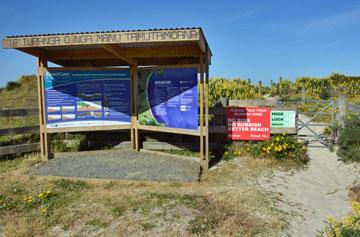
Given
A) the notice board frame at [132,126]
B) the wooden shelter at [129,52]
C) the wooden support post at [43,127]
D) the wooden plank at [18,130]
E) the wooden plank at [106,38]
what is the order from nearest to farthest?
the wooden plank at [106,38], the wooden shelter at [129,52], the notice board frame at [132,126], the wooden support post at [43,127], the wooden plank at [18,130]

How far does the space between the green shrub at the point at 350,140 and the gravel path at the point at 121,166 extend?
461 cm

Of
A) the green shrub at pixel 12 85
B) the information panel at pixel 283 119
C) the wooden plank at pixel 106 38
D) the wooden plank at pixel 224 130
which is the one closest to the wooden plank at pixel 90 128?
the wooden plank at pixel 106 38

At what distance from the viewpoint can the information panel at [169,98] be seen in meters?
7.71

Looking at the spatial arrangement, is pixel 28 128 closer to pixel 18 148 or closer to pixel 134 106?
pixel 18 148

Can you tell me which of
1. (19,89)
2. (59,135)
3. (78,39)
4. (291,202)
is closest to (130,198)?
(291,202)

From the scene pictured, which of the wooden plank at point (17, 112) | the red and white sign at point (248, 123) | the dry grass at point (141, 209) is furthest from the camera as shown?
the red and white sign at point (248, 123)

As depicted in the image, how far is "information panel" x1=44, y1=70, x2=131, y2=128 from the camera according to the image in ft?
27.5

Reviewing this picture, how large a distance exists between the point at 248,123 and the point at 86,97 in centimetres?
506

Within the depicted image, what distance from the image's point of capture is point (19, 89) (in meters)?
23.9

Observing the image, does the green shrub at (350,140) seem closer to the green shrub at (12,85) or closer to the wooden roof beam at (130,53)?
the wooden roof beam at (130,53)

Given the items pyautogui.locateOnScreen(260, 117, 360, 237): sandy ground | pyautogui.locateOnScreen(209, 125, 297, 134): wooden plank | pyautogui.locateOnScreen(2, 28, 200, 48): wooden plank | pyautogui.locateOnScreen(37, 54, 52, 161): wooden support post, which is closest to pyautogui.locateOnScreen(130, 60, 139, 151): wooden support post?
pyautogui.locateOnScreen(2, 28, 200, 48): wooden plank

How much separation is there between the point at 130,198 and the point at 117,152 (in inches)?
134

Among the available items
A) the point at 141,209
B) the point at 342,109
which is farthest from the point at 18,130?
the point at 342,109

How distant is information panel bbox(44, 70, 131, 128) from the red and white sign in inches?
129
